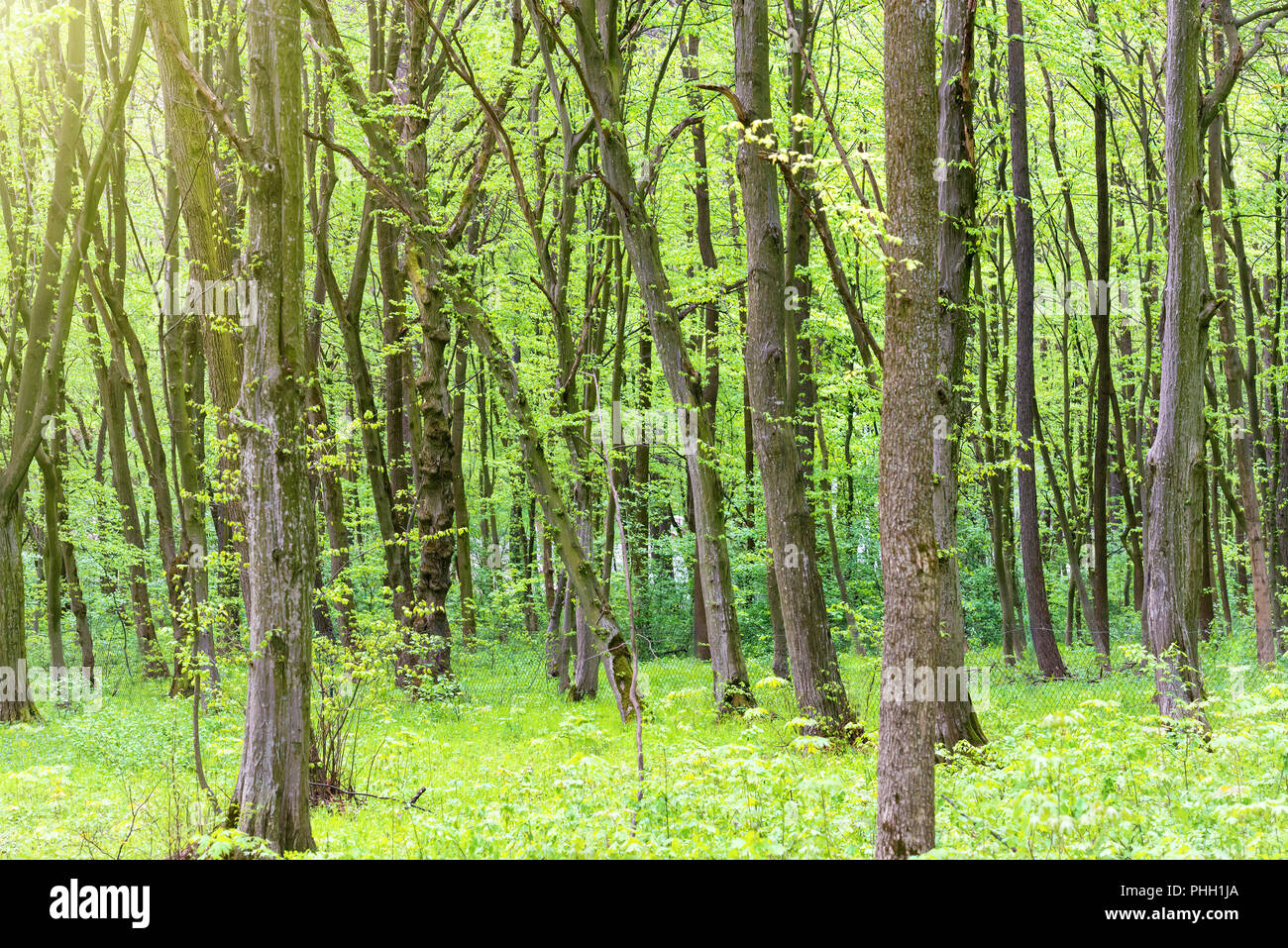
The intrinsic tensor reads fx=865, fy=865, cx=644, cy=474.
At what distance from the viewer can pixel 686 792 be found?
5.66 meters

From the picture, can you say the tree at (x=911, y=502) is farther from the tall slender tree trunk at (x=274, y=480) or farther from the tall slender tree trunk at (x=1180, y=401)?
the tall slender tree trunk at (x=1180, y=401)

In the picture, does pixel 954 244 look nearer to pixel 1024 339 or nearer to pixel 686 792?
pixel 686 792

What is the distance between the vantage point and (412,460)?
633 inches

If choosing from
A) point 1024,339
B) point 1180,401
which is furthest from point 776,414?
point 1024,339

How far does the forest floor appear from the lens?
4578 millimetres

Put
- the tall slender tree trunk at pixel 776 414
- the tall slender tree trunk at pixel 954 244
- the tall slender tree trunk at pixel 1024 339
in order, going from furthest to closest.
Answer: the tall slender tree trunk at pixel 1024 339 < the tall slender tree trunk at pixel 776 414 < the tall slender tree trunk at pixel 954 244

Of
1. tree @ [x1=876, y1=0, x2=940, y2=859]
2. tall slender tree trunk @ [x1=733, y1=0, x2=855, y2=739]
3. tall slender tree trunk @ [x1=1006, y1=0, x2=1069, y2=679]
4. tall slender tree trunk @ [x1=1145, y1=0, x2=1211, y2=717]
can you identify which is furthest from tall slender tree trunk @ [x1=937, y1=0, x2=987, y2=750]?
tall slender tree trunk @ [x1=1006, y1=0, x2=1069, y2=679]

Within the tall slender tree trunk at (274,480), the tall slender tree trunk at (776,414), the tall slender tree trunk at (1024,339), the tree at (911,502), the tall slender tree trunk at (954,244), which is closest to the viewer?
the tree at (911,502)

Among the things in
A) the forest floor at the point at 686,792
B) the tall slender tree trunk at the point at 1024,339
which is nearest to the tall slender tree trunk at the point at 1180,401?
the forest floor at the point at 686,792

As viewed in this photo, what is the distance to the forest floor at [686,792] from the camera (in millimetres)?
4578

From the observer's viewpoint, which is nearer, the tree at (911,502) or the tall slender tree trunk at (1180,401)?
the tree at (911,502)

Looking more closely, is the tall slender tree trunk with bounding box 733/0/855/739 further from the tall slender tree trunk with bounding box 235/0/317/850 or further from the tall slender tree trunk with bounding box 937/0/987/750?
the tall slender tree trunk with bounding box 235/0/317/850

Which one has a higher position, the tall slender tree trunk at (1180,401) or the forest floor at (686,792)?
the tall slender tree trunk at (1180,401)
